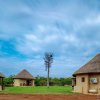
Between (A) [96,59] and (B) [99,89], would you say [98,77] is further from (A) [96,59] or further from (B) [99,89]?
(A) [96,59]

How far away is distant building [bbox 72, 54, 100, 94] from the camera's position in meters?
33.5

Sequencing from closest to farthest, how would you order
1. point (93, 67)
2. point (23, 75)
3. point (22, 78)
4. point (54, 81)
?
point (93, 67) < point (22, 78) < point (23, 75) < point (54, 81)

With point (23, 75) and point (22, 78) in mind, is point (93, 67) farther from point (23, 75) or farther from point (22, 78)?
point (23, 75)

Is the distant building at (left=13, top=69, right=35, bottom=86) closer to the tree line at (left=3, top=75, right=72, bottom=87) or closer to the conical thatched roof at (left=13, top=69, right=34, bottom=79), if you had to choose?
the conical thatched roof at (left=13, top=69, right=34, bottom=79)

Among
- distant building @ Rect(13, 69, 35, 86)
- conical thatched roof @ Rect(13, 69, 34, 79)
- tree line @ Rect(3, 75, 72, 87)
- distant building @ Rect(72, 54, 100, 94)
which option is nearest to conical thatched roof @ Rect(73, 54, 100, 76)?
distant building @ Rect(72, 54, 100, 94)

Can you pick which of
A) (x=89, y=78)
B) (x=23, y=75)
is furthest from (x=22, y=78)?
(x=89, y=78)

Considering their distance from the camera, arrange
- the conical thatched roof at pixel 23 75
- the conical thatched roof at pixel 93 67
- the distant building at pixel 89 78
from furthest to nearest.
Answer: the conical thatched roof at pixel 23 75
the conical thatched roof at pixel 93 67
the distant building at pixel 89 78

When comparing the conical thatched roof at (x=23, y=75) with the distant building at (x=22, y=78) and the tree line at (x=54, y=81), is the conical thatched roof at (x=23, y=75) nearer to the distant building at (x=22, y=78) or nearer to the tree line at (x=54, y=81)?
the distant building at (x=22, y=78)

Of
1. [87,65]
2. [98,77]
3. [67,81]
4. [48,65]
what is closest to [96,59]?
[87,65]

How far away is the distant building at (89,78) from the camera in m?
33.5

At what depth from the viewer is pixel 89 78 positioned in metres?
34.4

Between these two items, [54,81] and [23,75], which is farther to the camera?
[54,81]

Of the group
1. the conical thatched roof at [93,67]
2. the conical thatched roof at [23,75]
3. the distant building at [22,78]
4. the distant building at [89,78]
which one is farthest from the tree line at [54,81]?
the conical thatched roof at [93,67]

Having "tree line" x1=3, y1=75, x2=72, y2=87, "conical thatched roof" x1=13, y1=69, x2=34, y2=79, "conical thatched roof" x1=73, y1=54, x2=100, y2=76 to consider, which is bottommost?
"tree line" x1=3, y1=75, x2=72, y2=87
